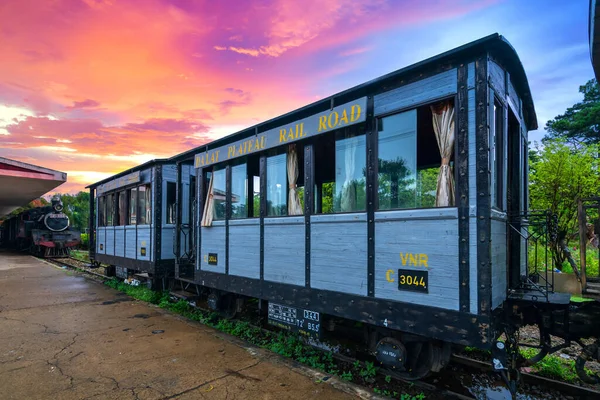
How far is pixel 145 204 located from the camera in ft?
30.9

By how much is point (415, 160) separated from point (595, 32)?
317cm

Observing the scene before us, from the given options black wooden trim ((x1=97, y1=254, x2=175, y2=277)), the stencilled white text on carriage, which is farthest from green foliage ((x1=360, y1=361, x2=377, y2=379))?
black wooden trim ((x1=97, y1=254, x2=175, y2=277))

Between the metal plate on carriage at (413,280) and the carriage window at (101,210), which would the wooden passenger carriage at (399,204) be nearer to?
the metal plate on carriage at (413,280)

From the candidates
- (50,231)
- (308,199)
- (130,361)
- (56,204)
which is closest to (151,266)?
(130,361)

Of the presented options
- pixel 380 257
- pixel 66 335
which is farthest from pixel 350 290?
pixel 66 335

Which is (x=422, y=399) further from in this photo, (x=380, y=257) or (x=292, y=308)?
(x=292, y=308)

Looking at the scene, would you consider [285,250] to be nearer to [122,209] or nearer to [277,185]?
[277,185]

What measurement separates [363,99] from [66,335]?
5698mm

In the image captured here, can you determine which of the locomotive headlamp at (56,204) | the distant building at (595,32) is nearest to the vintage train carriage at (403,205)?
the distant building at (595,32)

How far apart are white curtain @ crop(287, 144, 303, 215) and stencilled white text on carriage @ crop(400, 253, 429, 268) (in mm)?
1631

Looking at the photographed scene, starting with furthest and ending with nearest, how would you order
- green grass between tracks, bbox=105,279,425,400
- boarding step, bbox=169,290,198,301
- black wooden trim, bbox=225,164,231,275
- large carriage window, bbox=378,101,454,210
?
boarding step, bbox=169,290,198,301
black wooden trim, bbox=225,164,231,275
green grass between tracks, bbox=105,279,425,400
large carriage window, bbox=378,101,454,210

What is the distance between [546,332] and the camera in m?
3.55

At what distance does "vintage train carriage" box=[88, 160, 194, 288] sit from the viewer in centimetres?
872

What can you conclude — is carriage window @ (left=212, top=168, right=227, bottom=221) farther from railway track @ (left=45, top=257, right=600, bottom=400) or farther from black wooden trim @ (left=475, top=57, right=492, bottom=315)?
black wooden trim @ (left=475, top=57, right=492, bottom=315)
